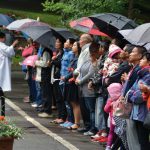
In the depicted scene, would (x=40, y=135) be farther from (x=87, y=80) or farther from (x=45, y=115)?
(x=45, y=115)

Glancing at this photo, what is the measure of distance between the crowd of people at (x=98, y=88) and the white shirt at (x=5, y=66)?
0.04 meters

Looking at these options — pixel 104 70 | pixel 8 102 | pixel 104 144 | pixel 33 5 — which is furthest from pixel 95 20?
pixel 33 5

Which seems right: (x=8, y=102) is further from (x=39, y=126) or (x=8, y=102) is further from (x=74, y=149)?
(x=74, y=149)

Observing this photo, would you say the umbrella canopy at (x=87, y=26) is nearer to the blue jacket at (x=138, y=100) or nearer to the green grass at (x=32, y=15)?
the blue jacket at (x=138, y=100)

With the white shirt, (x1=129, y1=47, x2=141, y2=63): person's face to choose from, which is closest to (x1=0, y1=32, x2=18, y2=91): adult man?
the white shirt

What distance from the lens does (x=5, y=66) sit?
13.9 meters

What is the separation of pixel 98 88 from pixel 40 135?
4.80 ft

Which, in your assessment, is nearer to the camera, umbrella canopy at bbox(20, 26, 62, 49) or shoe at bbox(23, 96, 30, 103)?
umbrella canopy at bbox(20, 26, 62, 49)

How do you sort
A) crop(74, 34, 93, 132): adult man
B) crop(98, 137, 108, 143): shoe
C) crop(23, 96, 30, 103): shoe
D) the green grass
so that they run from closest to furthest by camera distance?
crop(98, 137, 108, 143): shoe → crop(74, 34, 93, 132): adult man → crop(23, 96, 30, 103): shoe → the green grass

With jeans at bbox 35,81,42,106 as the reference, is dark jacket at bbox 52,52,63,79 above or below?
above

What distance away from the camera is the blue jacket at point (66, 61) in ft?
43.6

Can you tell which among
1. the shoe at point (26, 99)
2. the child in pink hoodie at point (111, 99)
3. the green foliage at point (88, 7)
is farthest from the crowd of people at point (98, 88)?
the green foliage at point (88, 7)

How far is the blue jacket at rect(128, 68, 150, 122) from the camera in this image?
350 inches

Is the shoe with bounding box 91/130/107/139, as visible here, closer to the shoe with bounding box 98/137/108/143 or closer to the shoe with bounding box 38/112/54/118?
the shoe with bounding box 98/137/108/143
